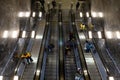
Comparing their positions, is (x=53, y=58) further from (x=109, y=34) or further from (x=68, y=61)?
(x=109, y=34)

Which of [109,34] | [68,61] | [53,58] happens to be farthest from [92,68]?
[109,34]

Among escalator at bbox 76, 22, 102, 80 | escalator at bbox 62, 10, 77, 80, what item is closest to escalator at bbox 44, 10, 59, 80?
escalator at bbox 62, 10, 77, 80

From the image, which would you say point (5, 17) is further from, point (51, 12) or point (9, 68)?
point (51, 12)

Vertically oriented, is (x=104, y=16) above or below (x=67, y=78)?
above

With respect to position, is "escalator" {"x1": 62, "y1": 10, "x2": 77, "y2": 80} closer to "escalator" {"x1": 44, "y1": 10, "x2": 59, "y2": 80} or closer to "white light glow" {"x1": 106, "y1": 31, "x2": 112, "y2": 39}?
"escalator" {"x1": 44, "y1": 10, "x2": 59, "y2": 80}

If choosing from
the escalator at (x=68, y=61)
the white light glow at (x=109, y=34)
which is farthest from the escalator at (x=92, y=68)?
the white light glow at (x=109, y=34)

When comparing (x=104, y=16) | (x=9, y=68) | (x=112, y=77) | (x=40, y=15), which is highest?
(x=40, y=15)

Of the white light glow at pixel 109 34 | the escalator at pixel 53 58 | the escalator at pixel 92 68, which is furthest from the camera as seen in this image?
the white light glow at pixel 109 34

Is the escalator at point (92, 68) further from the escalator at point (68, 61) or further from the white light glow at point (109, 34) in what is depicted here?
the white light glow at point (109, 34)

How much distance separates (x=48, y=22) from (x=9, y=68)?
6553 mm

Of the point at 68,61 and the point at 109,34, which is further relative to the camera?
the point at 109,34

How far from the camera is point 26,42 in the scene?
1433 cm

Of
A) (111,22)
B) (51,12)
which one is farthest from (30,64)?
(51,12)

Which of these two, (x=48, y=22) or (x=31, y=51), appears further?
(x=48, y=22)
